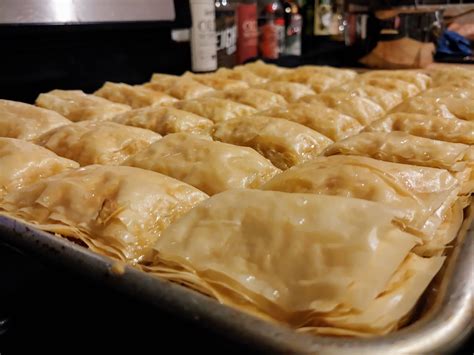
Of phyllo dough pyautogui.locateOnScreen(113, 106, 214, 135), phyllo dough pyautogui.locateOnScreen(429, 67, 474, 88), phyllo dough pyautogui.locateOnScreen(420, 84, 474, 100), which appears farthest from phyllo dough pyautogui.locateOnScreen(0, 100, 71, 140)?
phyllo dough pyautogui.locateOnScreen(429, 67, 474, 88)

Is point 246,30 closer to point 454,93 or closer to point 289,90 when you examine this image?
point 289,90

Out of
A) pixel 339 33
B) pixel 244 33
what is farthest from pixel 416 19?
pixel 244 33

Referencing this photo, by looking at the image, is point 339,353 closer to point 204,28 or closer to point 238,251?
point 238,251

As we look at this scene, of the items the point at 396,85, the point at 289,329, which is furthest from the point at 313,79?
the point at 289,329

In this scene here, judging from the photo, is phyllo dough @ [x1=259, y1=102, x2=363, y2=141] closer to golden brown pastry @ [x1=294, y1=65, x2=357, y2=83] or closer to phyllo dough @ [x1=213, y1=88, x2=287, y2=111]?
phyllo dough @ [x1=213, y1=88, x2=287, y2=111]

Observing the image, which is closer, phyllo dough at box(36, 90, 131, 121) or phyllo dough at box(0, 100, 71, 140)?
phyllo dough at box(0, 100, 71, 140)
